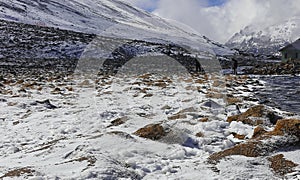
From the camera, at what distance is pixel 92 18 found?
122 meters

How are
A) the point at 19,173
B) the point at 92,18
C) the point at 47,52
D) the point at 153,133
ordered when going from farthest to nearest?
the point at 92,18
the point at 47,52
the point at 153,133
the point at 19,173

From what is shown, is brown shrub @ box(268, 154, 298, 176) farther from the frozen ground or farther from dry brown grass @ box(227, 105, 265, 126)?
dry brown grass @ box(227, 105, 265, 126)

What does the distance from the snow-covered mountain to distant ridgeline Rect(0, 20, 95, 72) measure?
79.3 ft

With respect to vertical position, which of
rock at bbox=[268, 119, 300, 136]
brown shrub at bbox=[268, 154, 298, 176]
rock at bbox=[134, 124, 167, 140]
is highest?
rock at bbox=[268, 119, 300, 136]

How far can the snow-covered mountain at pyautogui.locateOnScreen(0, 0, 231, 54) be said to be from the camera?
88.6 metres

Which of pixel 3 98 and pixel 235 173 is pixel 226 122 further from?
pixel 3 98

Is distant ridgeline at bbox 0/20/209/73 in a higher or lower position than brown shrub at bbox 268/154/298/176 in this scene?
higher

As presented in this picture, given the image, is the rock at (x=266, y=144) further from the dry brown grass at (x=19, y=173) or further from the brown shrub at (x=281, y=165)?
the dry brown grass at (x=19, y=173)

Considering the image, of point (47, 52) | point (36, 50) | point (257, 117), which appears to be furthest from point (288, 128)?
point (36, 50)

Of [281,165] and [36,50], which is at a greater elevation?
[36,50]

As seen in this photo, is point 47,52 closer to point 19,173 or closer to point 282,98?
point 282,98

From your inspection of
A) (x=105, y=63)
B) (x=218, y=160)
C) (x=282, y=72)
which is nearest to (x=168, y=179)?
(x=218, y=160)

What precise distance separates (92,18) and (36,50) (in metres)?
77.0

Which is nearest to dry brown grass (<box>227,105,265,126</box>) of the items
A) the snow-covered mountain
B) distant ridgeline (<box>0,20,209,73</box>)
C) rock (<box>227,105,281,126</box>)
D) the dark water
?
rock (<box>227,105,281,126</box>)
